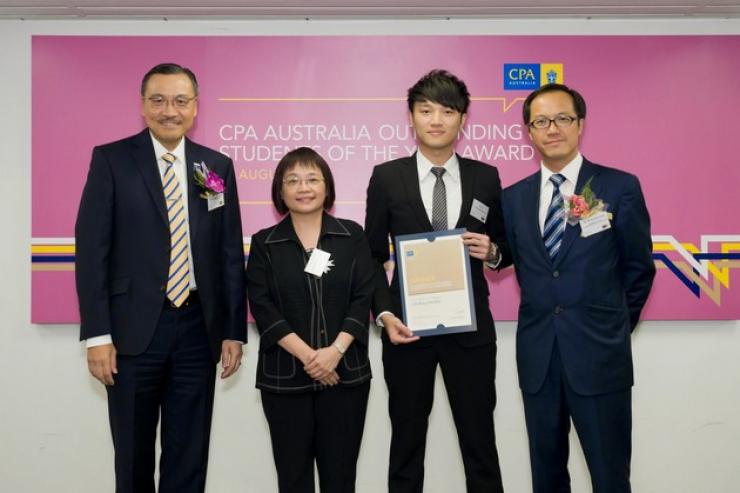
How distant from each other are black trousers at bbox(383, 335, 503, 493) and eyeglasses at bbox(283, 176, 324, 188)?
779 millimetres

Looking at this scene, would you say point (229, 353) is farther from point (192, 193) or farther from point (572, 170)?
point (572, 170)

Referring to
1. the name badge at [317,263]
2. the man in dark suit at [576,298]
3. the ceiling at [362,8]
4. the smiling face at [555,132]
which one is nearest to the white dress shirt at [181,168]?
the name badge at [317,263]

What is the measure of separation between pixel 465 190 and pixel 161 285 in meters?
1.36

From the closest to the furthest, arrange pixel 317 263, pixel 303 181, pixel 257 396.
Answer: pixel 317 263 → pixel 303 181 → pixel 257 396

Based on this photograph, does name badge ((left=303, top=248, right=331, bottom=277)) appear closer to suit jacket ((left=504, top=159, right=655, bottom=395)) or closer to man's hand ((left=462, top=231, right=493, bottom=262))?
man's hand ((left=462, top=231, right=493, bottom=262))

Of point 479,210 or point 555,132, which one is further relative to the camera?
point 479,210

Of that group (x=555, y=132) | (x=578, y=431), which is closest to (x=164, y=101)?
(x=555, y=132)

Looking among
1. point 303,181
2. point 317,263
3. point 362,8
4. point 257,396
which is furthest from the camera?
point 257,396

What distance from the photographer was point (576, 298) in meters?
2.45

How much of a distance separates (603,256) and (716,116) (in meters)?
1.74

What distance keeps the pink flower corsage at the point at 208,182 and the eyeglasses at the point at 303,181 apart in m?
0.28

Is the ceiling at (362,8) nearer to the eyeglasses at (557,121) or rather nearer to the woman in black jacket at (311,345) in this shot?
the eyeglasses at (557,121)

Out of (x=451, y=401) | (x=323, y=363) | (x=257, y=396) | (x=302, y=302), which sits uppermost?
(x=302, y=302)

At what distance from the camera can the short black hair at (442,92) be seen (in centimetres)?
275
